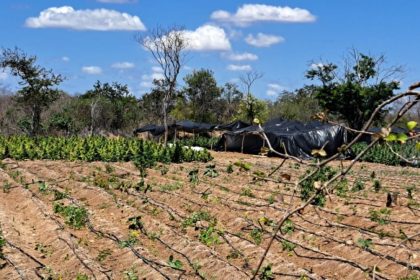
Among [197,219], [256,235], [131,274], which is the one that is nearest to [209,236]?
[256,235]

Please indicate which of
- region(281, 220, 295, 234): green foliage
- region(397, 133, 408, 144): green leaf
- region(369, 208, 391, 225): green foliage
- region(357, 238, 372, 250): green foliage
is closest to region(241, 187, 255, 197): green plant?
region(369, 208, 391, 225): green foliage

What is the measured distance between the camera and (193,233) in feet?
30.6

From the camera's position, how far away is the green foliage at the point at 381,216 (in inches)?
382

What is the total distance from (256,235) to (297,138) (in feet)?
63.8

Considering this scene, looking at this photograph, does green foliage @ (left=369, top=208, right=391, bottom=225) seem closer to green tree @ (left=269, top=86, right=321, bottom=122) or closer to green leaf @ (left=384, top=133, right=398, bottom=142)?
green leaf @ (left=384, top=133, right=398, bottom=142)

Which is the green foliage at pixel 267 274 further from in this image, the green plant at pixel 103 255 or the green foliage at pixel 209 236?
the green plant at pixel 103 255

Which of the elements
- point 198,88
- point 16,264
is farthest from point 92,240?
point 198,88

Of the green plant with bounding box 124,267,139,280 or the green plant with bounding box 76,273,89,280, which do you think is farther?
the green plant with bounding box 124,267,139,280

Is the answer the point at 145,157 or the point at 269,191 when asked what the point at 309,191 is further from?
the point at 145,157

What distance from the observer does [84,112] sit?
42.7 metres

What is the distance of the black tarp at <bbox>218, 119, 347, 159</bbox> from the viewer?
91.1 feet

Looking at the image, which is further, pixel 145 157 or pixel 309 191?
pixel 145 157

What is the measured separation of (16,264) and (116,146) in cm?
1449

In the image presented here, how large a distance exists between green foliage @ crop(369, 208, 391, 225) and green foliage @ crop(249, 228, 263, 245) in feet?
6.73
